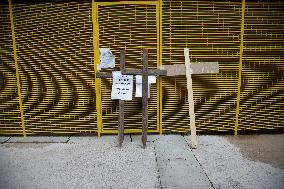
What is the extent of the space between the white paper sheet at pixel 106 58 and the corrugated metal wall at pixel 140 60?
0.15m

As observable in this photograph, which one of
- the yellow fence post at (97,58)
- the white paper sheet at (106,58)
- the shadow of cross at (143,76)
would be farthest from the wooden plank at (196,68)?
the yellow fence post at (97,58)

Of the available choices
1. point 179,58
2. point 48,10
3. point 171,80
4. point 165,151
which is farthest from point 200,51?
point 48,10

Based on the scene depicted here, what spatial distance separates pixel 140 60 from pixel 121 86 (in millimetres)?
846

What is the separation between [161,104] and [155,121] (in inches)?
17.2

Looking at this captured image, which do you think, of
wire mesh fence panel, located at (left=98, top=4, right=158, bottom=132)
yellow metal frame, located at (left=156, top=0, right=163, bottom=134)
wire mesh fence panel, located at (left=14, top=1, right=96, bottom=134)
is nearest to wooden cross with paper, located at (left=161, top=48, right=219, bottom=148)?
yellow metal frame, located at (left=156, top=0, right=163, bottom=134)

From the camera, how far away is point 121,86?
18.1 feet

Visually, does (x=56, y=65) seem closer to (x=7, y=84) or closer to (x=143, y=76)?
(x=7, y=84)

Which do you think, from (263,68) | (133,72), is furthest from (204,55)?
(133,72)

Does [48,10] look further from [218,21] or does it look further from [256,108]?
[256,108]

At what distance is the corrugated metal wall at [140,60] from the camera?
5.80m

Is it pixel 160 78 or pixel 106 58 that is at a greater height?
pixel 106 58

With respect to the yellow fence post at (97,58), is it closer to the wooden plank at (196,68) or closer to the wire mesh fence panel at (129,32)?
the wire mesh fence panel at (129,32)

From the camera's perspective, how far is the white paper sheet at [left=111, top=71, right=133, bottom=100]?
5.46 meters

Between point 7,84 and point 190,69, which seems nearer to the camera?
point 190,69
